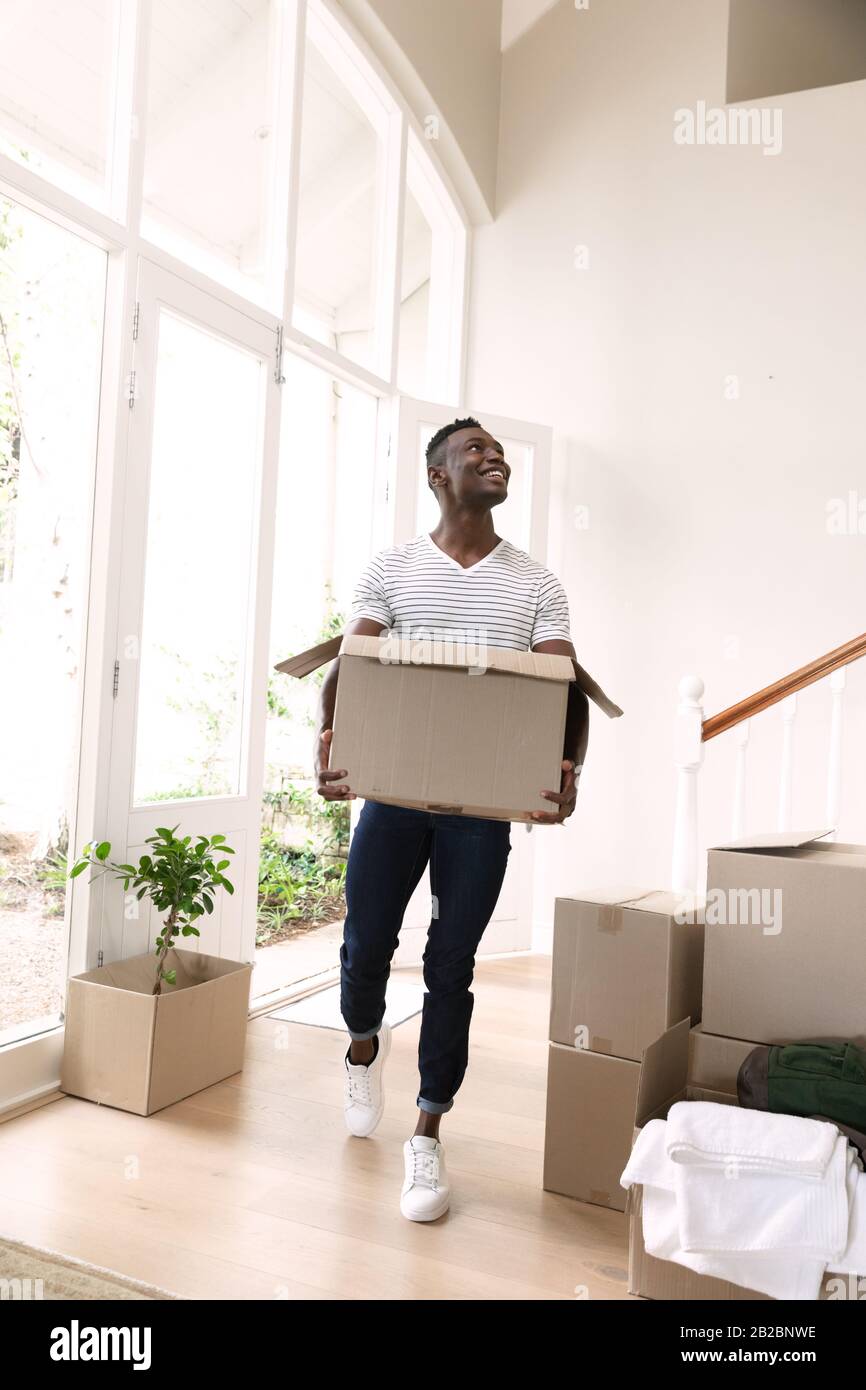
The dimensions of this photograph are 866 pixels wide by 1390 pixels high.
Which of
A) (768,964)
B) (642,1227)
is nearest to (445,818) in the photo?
(768,964)

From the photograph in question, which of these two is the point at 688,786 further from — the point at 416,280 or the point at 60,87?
the point at 416,280

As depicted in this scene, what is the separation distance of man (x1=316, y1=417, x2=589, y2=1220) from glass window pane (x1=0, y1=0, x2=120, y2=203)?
1.16 metres

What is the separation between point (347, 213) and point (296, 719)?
242 cm

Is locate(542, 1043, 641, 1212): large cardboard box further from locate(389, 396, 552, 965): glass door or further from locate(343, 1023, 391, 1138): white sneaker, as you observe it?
locate(389, 396, 552, 965): glass door

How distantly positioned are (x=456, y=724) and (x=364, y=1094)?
98 cm

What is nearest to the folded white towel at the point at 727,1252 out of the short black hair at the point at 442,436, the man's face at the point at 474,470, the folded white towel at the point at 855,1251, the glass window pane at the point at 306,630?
the folded white towel at the point at 855,1251

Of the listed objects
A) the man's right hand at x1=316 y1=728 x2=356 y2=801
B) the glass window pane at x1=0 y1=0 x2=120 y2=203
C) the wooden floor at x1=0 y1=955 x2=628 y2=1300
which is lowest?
the wooden floor at x1=0 y1=955 x2=628 y2=1300

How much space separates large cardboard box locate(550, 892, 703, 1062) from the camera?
73.5 inches

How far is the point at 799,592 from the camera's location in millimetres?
3598

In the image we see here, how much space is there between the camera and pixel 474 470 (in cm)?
183

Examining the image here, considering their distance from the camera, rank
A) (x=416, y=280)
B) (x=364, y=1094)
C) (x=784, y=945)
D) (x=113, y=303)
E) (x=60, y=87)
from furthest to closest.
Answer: (x=416, y=280) < (x=113, y=303) < (x=60, y=87) < (x=364, y=1094) < (x=784, y=945)

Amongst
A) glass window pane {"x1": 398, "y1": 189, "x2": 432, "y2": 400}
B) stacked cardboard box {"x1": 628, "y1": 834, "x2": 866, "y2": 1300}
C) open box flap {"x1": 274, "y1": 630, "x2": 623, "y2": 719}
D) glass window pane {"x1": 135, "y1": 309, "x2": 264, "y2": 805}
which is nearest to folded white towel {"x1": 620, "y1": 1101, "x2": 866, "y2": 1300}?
stacked cardboard box {"x1": 628, "y1": 834, "x2": 866, "y2": 1300}

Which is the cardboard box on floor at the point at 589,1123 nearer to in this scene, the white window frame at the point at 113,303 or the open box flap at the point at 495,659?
the open box flap at the point at 495,659
